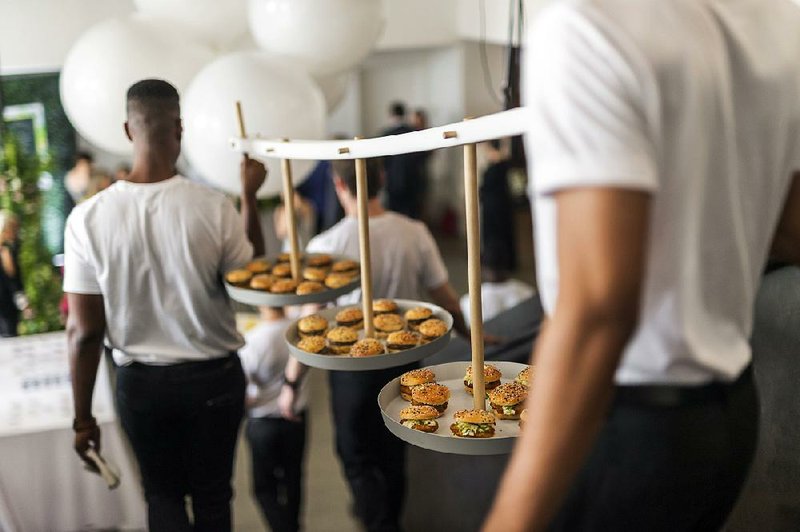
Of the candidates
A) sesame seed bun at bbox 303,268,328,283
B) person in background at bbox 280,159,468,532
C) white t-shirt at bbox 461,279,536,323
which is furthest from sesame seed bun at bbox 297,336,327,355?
white t-shirt at bbox 461,279,536,323

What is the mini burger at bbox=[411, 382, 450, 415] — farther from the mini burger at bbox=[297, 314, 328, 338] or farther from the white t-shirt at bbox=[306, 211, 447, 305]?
the white t-shirt at bbox=[306, 211, 447, 305]

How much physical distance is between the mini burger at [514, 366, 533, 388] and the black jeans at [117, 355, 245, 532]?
84 centimetres

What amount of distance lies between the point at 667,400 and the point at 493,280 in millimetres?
2960

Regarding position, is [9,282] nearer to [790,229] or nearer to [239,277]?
[239,277]

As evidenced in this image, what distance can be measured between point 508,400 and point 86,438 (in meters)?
1.10

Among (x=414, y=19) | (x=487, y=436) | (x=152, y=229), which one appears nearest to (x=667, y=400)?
(x=487, y=436)

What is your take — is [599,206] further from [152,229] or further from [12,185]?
[12,185]

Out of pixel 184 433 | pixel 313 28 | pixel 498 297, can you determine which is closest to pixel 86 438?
pixel 184 433

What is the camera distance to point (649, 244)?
2.50 ft

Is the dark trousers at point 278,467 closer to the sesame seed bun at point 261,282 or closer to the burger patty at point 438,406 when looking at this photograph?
the sesame seed bun at point 261,282

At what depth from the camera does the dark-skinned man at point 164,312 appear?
70.7 inches

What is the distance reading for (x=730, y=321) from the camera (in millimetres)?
833

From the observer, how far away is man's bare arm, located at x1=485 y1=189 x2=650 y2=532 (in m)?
0.67

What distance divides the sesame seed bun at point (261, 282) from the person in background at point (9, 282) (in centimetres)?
86
